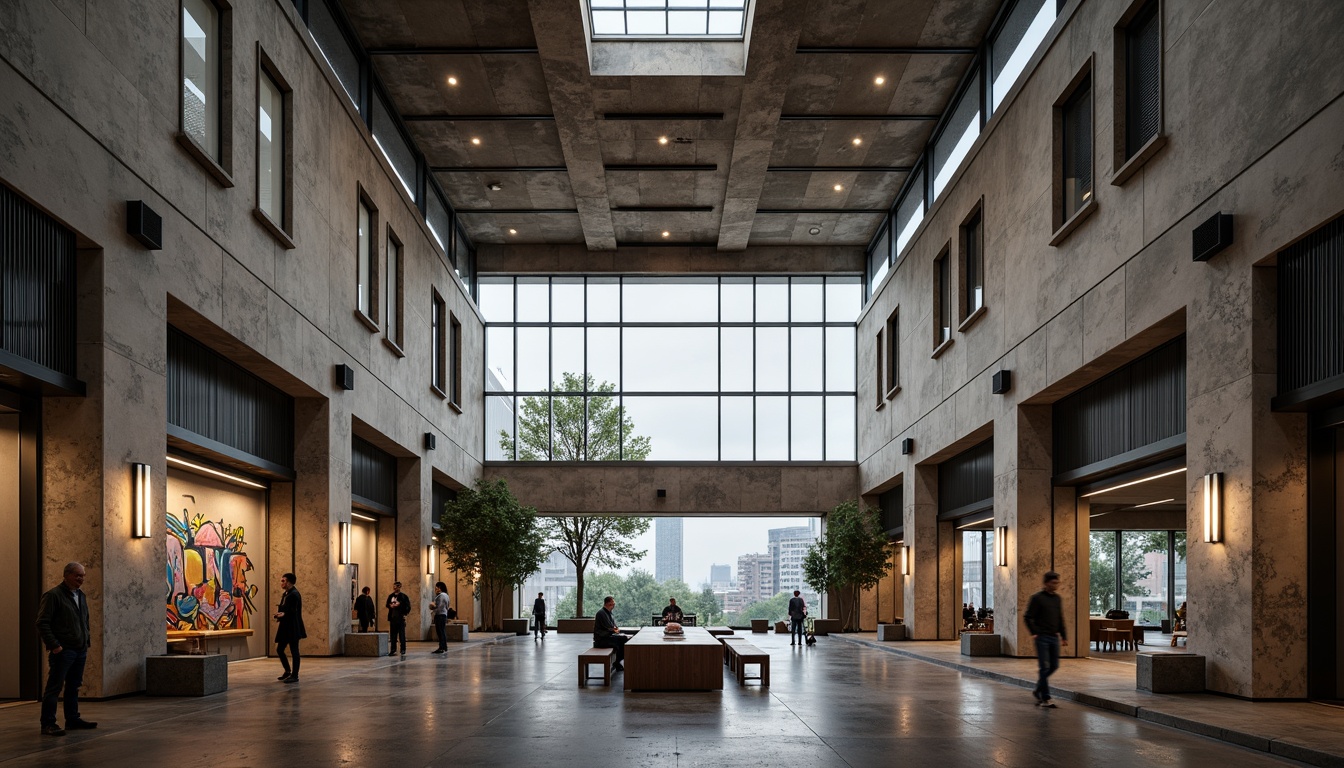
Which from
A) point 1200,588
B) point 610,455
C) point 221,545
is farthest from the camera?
point 610,455

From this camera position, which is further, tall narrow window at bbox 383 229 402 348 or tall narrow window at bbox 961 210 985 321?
tall narrow window at bbox 383 229 402 348

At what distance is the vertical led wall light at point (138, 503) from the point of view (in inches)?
513

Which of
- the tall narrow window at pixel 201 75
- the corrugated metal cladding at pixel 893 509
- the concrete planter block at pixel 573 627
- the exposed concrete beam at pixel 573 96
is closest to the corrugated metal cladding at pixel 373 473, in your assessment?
the exposed concrete beam at pixel 573 96

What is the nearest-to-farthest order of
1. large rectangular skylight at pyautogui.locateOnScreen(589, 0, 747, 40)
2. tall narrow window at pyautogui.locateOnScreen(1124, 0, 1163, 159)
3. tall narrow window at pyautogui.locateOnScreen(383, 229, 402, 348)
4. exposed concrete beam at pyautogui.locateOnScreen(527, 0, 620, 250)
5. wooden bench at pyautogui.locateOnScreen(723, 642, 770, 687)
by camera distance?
wooden bench at pyautogui.locateOnScreen(723, 642, 770, 687)
tall narrow window at pyautogui.locateOnScreen(1124, 0, 1163, 159)
exposed concrete beam at pyautogui.locateOnScreen(527, 0, 620, 250)
large rectangular skylight at pyautogui.locateOnScreen(589, 0, 747, 40)
tall narrow window at pyautogui.locateOnScreen(383, 229, 402, 348)

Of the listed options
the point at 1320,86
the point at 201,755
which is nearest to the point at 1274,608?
the point at 1320,86

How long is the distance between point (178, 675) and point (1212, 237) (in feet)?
41.8

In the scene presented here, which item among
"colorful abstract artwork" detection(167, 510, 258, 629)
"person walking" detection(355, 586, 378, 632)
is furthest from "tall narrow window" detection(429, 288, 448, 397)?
"colorful abstract artwork" detection(167, 510, 258, 629)

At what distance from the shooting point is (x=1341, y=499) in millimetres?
12320

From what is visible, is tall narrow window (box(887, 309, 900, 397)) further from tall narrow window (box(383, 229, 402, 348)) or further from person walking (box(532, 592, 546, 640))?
tall narrow window (box(383, 229, 402, 348))

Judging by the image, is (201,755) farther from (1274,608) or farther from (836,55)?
(836,55)

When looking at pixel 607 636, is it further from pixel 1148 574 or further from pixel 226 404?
pixel 1148 574

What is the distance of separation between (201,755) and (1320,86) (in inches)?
456

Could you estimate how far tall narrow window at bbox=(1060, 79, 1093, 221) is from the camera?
1741cm

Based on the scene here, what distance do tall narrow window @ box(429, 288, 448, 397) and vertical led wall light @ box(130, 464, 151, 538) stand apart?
17142mm
